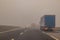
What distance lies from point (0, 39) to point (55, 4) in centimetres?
275

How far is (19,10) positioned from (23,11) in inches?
3.5

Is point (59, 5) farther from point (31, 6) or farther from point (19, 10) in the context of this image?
point (19, 10)

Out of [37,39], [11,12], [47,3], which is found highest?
[47,3]

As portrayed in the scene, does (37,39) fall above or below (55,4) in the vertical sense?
below

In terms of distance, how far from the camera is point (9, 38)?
45cm

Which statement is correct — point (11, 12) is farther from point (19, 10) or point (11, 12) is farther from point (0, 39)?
point (0, 39)

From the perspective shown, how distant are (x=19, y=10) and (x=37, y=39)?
2574 millimetres

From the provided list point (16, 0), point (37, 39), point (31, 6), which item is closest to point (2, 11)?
point (16, 0)

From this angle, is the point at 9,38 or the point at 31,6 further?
the point at 31,6

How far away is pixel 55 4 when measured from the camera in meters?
3.09

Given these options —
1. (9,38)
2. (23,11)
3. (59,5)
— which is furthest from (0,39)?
(59,5)

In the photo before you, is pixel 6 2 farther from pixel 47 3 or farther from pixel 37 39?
pixel 37 39

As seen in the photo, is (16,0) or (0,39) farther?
(16,0)

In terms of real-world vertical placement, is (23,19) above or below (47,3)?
below
